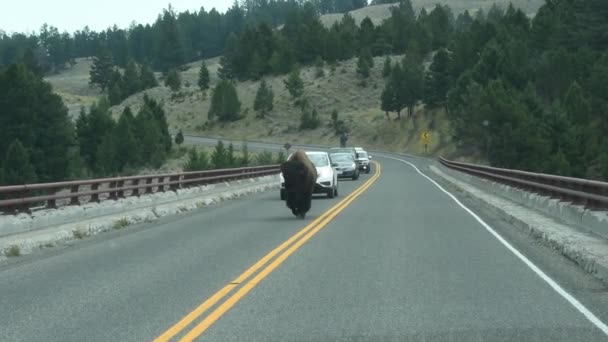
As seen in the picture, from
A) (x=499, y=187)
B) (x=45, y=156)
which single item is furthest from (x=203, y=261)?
(x=45, y=156)

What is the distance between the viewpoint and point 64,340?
743 centimetres

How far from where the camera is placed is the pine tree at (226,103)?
13888 cm

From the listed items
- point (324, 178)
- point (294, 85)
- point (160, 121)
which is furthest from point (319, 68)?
point (324, 178)

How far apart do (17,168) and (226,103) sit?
210 ft

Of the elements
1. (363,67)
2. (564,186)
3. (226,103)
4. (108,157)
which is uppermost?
(363,67)

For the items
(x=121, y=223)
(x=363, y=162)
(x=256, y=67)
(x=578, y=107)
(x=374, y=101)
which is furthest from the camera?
(x=256, y=67)

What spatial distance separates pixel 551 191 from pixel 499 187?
8457 millimetres

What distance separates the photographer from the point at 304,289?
32.7 feet

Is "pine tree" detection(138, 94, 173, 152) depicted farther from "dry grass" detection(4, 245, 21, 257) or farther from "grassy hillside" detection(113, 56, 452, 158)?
"dry grass" detection(4, 245, 21, 257)

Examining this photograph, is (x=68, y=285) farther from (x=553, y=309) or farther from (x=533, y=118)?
(x=533, y=118)

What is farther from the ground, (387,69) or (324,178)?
(387,69)

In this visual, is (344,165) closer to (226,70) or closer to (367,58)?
(367,58)

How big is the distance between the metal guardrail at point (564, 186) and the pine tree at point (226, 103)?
4410 inches

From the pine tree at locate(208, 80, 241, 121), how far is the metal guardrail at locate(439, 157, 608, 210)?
112 metres
